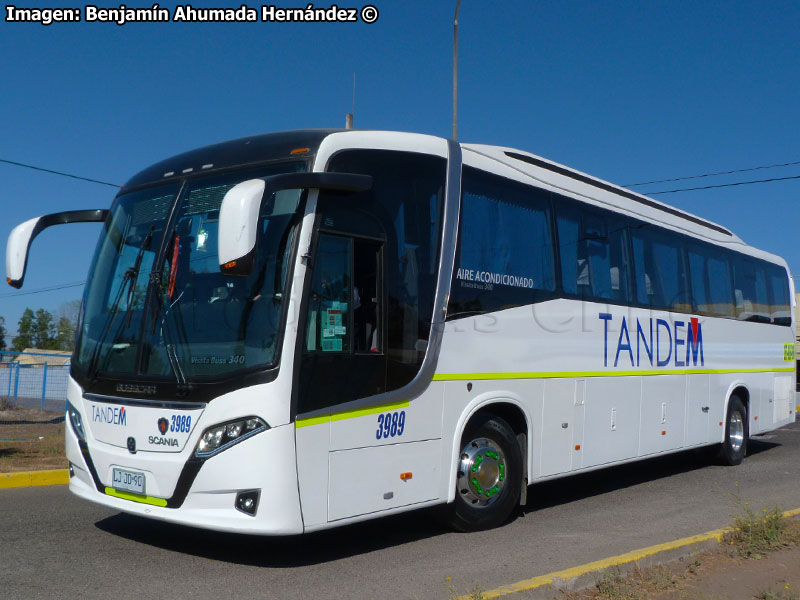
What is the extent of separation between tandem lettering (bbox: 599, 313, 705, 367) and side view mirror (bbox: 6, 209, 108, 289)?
5.66 metres

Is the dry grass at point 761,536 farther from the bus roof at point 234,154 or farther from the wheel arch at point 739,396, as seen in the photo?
the wheel arch at point 739,396

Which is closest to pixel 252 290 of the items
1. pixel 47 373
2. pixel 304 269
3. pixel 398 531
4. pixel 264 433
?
pixel 304 269

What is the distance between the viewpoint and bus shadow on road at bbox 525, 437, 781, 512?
31.1 feet

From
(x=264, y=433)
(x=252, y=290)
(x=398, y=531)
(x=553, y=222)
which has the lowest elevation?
(x=398, y=531)

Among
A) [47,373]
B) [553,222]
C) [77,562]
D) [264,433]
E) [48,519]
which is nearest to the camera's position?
[264,433]

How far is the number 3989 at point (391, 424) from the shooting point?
6160 millimetres

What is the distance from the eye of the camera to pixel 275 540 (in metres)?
6.89

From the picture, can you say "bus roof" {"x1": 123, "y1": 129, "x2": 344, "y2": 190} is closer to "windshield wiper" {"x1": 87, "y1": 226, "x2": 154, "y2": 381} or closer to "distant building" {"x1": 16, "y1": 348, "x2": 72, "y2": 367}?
"windshield wiper" {"x1": 87, "y1": 226, "x2": 154, "y2": 381}

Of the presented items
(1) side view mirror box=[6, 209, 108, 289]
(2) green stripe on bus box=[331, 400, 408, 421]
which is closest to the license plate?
(2) green stripe on bus box=[331, 400, 408, 421]

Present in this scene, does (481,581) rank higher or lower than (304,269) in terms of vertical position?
lower

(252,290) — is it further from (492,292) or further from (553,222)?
(553,222)

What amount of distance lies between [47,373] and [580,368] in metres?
15.8

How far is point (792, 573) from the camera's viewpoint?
18.7 ft

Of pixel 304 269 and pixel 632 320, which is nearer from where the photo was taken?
pixel 304 269
